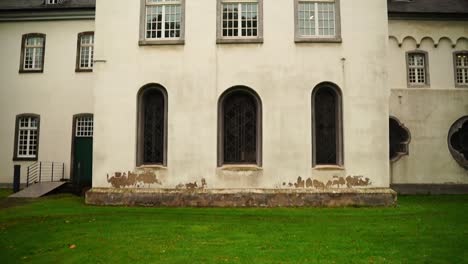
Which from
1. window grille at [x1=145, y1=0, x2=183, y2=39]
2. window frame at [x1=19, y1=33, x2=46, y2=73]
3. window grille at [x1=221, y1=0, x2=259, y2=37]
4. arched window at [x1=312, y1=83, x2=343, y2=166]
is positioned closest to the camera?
arched window at [x1=312, y1=83, x2=343, y2=166]

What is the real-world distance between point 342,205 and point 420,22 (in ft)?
43.7

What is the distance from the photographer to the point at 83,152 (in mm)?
21672

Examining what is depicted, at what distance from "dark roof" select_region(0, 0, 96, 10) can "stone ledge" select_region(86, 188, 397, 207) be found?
41.0 feet

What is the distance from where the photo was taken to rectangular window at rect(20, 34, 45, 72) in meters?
22.3

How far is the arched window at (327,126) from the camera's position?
1465 centimetres

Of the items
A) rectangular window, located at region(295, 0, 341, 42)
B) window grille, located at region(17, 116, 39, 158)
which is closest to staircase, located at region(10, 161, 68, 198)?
window grille, located at region(17, 116, 39, 158)

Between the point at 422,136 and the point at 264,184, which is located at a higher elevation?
the point at 422,136

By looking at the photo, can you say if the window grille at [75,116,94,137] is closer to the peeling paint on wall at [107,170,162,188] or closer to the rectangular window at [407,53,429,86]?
the peeling paint on wall at [107,170,162,188]

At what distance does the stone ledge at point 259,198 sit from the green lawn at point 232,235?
0.56m

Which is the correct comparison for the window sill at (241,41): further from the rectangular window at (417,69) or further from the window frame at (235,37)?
the rectangular window at (417,69)

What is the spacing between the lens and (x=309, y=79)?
48.0ft

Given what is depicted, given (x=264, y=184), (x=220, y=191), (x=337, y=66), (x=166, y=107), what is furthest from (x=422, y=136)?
(x=166, y=107)

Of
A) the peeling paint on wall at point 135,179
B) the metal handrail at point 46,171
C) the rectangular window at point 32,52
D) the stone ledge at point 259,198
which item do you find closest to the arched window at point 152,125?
the peeling paint on wall at point 135,179

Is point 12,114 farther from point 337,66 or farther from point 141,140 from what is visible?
point 337,66
